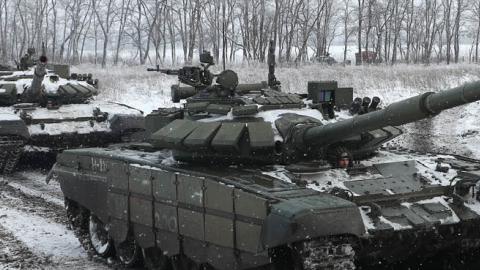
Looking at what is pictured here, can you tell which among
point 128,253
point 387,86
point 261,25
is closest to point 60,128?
point 128,253

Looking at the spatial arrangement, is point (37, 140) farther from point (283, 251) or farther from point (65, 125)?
point (283, 251)

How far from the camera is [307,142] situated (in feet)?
23.5

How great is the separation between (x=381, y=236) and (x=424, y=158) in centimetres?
222

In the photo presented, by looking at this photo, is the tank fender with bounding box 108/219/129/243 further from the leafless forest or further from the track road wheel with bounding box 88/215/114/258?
the leafless forest

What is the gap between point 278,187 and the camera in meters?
6.41

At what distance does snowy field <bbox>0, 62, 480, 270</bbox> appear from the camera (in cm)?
912

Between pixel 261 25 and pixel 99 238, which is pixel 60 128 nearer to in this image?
pixel 99 238

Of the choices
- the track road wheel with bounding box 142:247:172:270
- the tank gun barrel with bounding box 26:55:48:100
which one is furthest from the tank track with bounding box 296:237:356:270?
the tank gun barrel with bounding box 26:55:48:100

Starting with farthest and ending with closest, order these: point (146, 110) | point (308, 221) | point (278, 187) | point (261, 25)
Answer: point (261, 25), point (146, 110), point (278, 187), point (308, 221)

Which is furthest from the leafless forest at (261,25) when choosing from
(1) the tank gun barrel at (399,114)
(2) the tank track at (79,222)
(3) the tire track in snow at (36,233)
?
(1) the tank gun barrel at (399,114)

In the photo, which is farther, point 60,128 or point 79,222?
point 60,128

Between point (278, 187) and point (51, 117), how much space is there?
10253mm

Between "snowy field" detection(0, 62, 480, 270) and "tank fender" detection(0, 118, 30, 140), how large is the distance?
98 cm

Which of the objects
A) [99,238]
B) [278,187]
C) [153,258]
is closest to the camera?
[278,187]
